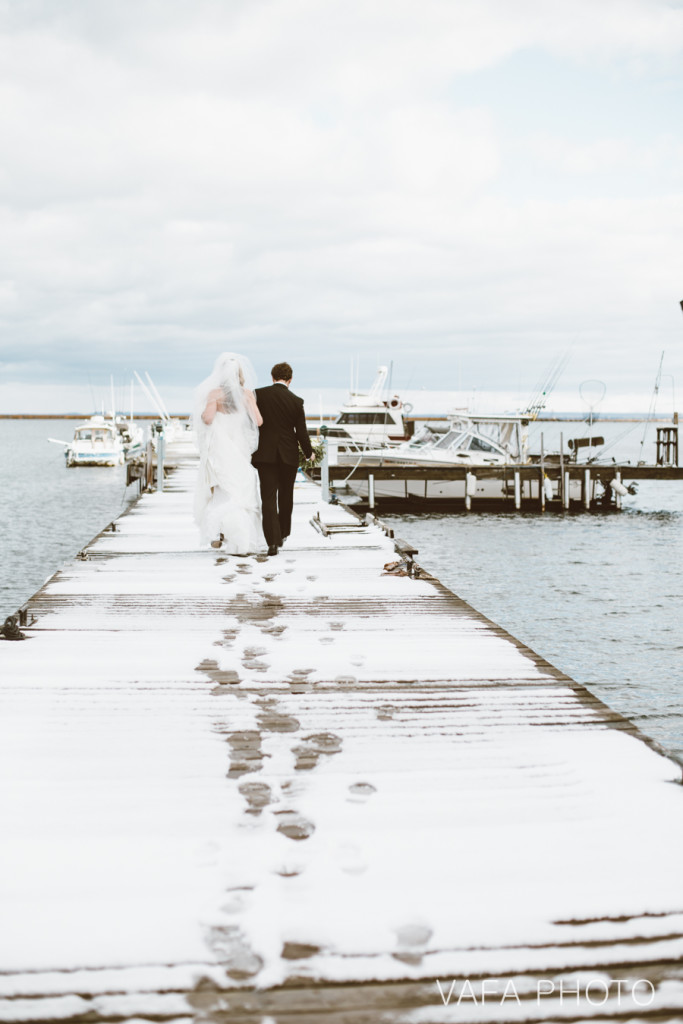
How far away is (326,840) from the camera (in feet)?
9.75

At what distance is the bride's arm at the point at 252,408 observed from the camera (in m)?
9.23

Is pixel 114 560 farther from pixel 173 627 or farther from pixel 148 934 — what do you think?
pixel 148 934

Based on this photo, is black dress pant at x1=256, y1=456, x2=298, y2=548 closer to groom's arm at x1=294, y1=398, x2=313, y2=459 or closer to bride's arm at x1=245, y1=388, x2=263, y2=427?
groom's arm at x1=294, y1=398, x2=313, y2=459

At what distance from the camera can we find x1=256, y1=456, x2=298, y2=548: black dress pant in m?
9.44

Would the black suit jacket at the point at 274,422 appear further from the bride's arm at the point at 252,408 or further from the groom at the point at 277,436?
the bride's arm at the point at 252,408

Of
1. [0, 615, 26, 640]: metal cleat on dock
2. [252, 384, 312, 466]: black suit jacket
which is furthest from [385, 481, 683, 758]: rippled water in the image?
[0, 615, 26, 640]: metal cleat on dock

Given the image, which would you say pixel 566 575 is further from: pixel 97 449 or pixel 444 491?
pixel 97 449

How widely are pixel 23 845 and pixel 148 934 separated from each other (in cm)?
70

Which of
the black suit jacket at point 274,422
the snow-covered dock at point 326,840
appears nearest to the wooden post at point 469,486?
the black suit jacket at point 274,422

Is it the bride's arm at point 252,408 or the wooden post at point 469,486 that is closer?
the bride's arm at point 252,408

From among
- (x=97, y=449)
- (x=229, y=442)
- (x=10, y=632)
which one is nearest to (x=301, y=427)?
(x=229, y=442)

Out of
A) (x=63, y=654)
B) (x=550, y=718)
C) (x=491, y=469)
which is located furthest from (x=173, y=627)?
(x=491, y=469)

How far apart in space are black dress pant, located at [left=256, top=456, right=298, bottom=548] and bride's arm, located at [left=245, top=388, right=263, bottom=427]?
1.56 feet

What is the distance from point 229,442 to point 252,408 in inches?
17.5
